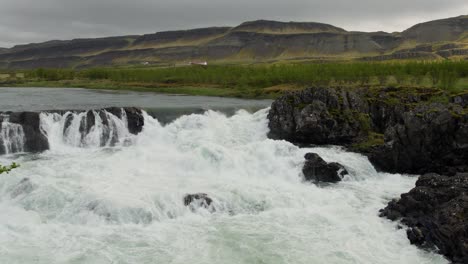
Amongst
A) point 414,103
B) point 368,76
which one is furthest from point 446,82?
point 414,103

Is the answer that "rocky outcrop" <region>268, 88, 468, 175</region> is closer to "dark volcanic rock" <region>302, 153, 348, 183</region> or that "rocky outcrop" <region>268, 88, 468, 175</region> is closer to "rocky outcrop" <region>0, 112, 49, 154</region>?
"dark volcanic rock" <region>302, 153, 348, 183</region>

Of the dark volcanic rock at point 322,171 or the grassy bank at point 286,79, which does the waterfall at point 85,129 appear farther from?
the grassy bank at point 286,79

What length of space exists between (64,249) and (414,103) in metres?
45.9

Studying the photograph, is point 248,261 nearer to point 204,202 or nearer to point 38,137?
point 204,202

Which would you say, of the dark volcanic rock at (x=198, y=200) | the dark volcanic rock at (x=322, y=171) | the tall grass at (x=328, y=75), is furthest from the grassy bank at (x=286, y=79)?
the dark volcanic rock at (x=198, y=200)

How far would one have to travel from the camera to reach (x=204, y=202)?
29.2 meters

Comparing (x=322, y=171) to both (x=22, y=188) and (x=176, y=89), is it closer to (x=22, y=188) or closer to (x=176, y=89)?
(x=22, y=188)

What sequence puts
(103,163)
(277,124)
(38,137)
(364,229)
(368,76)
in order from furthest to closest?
(368,76) < (277,124) < (38,137) < (103,163) < (364,229)

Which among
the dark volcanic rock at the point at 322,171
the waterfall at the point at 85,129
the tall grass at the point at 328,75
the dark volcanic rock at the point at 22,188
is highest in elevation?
the tall grass at the point at 328,75

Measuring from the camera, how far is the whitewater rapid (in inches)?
914

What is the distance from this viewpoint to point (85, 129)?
4662cm

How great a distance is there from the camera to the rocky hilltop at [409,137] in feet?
80.5

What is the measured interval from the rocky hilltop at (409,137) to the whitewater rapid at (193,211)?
Result: 1492 millimetres

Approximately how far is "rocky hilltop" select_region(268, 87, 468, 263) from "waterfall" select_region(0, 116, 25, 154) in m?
28.2
